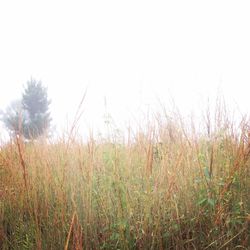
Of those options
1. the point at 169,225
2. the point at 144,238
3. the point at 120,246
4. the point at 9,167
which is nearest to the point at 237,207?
the point at 169,225

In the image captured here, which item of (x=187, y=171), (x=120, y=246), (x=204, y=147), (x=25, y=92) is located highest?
(x=25, y=92)

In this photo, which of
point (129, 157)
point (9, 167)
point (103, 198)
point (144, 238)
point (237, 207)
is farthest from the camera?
point (9, 167)

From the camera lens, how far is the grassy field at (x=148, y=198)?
1.75 m

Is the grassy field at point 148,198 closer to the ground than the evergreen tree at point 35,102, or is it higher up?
closer to the ground

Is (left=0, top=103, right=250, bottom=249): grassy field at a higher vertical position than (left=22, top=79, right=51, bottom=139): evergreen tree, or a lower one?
lower

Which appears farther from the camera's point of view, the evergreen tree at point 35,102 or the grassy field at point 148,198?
the evergreen tree at point 35,102

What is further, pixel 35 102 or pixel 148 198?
pixel 35 102

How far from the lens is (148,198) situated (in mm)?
1738

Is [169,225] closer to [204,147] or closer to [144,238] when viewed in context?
[144,238]

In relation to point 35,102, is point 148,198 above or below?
below

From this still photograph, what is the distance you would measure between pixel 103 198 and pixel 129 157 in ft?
1.18

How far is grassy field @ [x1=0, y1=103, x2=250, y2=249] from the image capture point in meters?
1.75

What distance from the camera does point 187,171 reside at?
2.04 meters

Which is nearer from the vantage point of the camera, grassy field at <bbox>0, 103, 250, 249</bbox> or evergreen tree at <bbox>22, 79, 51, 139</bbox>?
grassy field at <bbox>0, 103, 250, 249</bbox>
